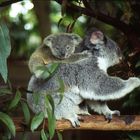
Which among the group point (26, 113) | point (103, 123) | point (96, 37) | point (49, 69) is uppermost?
point (96, 37)

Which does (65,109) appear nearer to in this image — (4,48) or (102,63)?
(102,63)

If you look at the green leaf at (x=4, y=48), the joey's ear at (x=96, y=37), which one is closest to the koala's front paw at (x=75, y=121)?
the joey's ear at (x=96, y=37)

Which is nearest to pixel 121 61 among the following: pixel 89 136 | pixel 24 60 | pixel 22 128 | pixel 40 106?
pixel 40 106

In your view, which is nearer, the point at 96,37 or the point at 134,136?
the point at 96,37

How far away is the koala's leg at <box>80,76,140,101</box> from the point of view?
118 inches

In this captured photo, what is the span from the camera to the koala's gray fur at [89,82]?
3.02 meters

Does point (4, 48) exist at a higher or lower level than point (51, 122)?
higher

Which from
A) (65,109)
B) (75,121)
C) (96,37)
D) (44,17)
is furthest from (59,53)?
(44,17)

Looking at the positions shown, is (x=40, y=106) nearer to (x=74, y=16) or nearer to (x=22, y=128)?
(x=22, y=128)

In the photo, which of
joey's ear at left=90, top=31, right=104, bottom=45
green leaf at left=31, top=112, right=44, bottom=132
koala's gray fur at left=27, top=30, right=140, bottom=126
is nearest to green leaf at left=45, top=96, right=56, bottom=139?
green leaf at left=31, top=112, right=44, bottom=132

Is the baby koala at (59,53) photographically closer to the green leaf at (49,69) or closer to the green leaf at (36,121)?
the green leaf at (49,69)

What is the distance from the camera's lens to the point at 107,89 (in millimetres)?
3045

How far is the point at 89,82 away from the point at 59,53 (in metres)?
0.30

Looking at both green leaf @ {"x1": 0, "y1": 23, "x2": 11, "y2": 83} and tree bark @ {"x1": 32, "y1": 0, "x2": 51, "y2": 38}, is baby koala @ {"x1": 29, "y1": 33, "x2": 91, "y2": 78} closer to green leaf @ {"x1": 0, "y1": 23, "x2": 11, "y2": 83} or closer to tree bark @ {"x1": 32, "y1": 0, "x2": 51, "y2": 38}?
green leaf @ {"x1": 0, "y1": 23, "x2": 11, "y2": 83}
